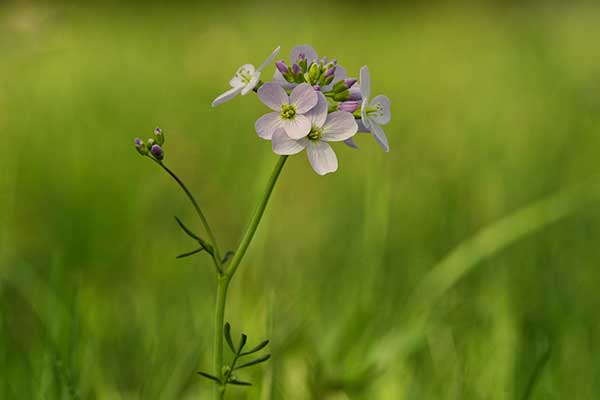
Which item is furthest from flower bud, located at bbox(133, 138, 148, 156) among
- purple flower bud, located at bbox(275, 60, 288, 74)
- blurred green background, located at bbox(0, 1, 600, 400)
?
blurred green background, located at bbox(0, 1, 600, 400)

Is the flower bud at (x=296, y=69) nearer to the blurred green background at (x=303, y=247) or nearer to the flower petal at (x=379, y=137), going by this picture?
the flower petal at (x=379, y=137)

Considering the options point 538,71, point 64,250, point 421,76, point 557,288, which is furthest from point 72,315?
point 421,76

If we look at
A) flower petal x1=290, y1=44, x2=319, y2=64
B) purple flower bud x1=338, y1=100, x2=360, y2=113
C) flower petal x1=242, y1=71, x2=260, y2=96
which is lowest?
purple flower bud x1=338, y1=100, x2=360, y2=113

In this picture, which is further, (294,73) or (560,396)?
(560,396)

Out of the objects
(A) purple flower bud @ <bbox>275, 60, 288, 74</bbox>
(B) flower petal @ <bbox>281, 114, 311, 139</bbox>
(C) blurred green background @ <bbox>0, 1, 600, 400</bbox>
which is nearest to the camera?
(B) flower petal @ <bbox>281, 114, 311, 139</bbox>

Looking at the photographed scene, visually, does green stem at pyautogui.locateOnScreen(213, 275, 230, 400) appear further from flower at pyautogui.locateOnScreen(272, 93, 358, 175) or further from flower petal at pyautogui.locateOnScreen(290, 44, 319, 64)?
flower petal at pyautogui.locateOnScreen(290, 44, 319, 64)

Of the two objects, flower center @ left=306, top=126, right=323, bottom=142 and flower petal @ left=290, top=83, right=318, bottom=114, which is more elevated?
flower petal @ left=290, top=83, right=318, bottom=114

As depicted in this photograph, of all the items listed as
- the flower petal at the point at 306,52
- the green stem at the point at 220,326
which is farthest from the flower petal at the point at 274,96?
the green stem at the point at 220,326

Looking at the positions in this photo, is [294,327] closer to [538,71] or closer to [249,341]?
[249,341]
